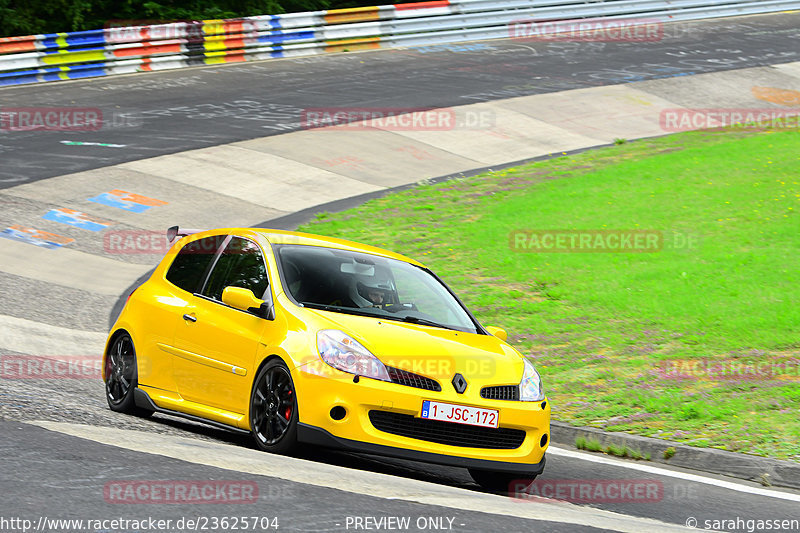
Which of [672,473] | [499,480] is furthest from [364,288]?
[672,473]

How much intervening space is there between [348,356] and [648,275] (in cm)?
750

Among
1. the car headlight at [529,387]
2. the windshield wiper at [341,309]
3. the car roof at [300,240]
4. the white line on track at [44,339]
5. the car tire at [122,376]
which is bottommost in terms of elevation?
the white line on track at [44,339]

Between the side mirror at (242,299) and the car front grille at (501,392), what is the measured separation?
1605 mm

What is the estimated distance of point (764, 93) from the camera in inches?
1049

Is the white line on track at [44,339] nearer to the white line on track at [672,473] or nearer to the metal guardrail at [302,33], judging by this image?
the white line on track at [672,473]

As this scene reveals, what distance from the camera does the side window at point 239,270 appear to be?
7.49 m

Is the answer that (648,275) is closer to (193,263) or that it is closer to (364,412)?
(193,263)

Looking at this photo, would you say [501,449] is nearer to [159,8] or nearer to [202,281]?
[202,281]

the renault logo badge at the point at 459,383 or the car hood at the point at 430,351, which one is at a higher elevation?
the car hood at the point at 430,351

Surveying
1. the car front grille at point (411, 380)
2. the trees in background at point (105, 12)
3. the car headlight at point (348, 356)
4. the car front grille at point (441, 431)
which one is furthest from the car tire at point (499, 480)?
the trees in background at point (105, 12)

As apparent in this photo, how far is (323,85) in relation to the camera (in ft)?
86.1

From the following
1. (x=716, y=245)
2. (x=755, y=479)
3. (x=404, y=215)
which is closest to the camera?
(x=755, y=479)

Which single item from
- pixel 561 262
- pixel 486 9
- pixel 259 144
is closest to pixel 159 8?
pixel 486 9

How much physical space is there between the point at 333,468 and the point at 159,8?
30.0 m
